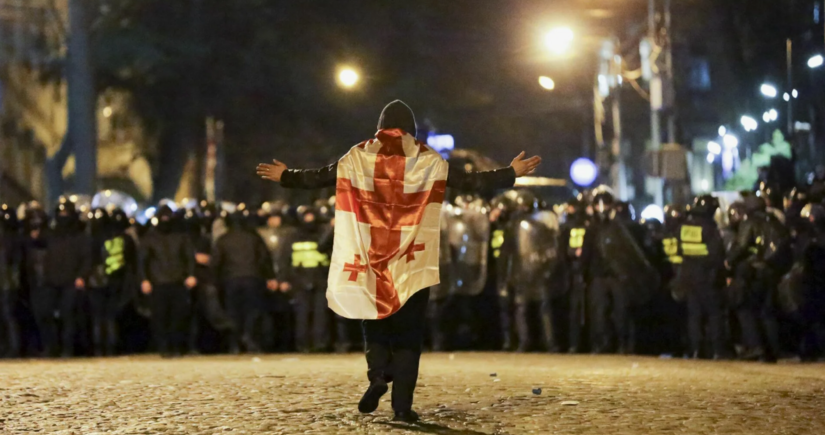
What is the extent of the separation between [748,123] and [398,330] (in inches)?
2453

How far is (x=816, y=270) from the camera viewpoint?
46.3 ft

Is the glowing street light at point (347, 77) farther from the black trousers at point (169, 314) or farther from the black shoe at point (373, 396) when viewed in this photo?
the black shoe at point (373, 396)

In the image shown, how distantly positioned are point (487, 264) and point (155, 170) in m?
23.4

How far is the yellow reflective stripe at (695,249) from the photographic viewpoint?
1459 centimetres

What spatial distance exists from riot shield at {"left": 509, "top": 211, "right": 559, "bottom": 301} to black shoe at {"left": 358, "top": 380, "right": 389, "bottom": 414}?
7.58 metres

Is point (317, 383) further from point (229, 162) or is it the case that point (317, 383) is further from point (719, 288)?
point (229, 162)

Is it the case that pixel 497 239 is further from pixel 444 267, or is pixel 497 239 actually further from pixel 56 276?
pixel 56 276

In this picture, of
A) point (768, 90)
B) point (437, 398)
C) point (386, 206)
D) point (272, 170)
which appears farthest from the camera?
point (768, 90)

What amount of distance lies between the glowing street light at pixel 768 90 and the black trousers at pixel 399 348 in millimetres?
57994

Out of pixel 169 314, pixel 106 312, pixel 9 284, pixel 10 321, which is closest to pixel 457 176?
pixel 169 314

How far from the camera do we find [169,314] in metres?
15.5

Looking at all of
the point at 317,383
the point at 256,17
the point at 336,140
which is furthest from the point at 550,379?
the point at 336,140

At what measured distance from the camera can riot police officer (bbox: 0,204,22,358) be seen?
15.9m

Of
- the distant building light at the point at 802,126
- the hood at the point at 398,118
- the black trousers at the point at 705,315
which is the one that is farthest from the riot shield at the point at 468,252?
the distant building light at the point at 802,126
